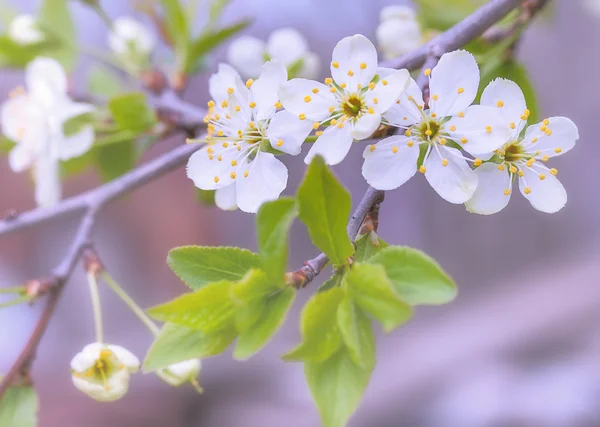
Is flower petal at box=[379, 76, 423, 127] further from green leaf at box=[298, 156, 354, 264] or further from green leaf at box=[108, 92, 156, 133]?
green leaf at box=[108, 92, 156, 133]

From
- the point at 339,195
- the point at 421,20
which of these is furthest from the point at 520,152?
the point at 421,20

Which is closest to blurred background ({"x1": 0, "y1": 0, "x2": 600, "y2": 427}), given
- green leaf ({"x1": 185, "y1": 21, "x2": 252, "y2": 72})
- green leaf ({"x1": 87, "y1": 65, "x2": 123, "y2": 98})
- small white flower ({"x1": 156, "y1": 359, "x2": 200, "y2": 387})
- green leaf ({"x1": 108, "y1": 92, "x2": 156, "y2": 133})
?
green leaf ({"x1": 87, "y1": 65, "x2": 123, "y2": 98})

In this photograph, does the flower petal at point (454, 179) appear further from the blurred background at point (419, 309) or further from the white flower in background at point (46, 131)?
the blurred background at point (419, 309)

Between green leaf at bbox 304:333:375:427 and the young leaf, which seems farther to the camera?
the young leaf

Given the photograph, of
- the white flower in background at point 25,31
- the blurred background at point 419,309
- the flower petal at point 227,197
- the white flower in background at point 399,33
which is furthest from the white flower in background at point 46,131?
the blurred background at point 419,309

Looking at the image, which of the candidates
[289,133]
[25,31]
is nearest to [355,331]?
[289,133]
